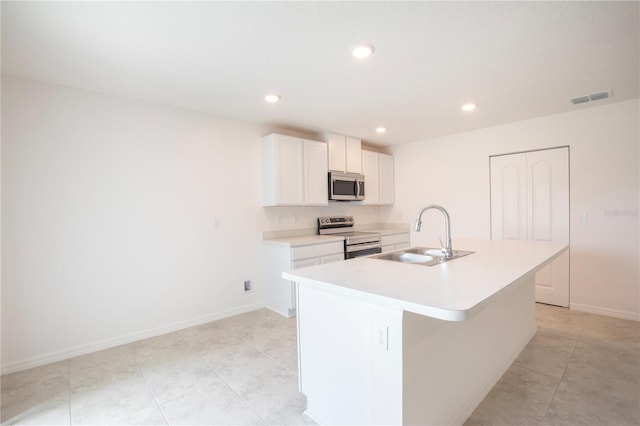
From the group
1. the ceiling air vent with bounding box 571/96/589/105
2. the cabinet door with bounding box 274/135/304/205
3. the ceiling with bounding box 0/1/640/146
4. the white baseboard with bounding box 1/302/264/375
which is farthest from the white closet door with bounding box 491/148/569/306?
the white baseboard with bounding box 1/302/264/375

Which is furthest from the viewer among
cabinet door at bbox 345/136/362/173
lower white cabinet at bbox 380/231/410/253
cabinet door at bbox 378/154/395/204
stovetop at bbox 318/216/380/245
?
cabinet door at bbox 378/154/395/204

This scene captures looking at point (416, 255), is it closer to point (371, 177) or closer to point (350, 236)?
point (350, 236)

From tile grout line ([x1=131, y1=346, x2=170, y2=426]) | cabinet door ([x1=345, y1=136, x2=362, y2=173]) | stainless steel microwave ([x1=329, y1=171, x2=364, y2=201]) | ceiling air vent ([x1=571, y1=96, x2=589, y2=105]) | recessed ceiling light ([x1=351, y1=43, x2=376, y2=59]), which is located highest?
ceiling air vent ([x1=571, y1=96, x2=589, y2=105])

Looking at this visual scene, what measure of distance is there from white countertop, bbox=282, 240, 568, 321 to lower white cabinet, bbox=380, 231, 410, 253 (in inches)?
91.2

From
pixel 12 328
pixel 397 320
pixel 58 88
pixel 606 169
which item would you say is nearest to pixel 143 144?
pixel 58 88

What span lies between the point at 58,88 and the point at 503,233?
5110 mm

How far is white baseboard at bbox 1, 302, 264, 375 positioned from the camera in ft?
7.94

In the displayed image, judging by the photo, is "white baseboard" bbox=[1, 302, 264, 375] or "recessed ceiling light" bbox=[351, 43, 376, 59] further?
"white baseboard" bbox=[1, 302, 264, 375]

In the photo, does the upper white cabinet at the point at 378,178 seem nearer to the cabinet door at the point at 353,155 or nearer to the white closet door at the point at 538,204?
the cabinet door at the point at 353,155

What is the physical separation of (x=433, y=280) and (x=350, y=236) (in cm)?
265

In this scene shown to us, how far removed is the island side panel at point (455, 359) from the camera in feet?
4.52

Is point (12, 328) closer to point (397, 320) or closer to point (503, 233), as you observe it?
point (397, 320)

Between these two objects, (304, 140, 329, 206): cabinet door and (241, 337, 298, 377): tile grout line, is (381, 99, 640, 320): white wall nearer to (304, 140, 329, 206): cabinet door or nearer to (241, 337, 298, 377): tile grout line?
(304, 140, 329, 206): cabinet door

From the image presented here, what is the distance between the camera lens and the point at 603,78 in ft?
8.61
